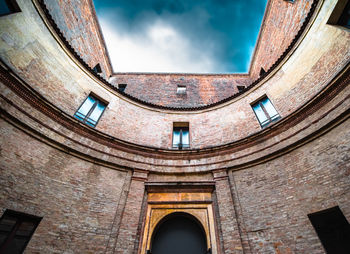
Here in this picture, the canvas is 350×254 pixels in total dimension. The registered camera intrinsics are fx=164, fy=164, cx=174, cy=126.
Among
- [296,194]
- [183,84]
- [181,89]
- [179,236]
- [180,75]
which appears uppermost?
[180,75]

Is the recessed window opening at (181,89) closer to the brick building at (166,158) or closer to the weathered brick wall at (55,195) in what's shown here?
the brick building at (166,158)

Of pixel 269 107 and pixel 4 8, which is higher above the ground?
pixel 4 8

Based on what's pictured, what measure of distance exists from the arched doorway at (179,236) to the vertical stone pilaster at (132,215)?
3.21 ft

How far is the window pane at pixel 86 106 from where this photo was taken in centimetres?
724

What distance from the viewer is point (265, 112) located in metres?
7.69

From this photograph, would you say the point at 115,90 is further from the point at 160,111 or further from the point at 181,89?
the point at 181,89

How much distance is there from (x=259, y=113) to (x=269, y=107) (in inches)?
19.5

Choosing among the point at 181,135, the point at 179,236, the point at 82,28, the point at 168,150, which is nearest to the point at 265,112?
the point at 181,135

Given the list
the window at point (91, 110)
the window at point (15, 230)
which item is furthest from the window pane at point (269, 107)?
the window at point (15, 230)

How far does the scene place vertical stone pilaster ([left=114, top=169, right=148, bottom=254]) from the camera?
205 inches

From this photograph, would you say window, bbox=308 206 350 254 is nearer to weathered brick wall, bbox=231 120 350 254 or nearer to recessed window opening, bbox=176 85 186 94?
weathered brick wall, bbox=231 120 350 254

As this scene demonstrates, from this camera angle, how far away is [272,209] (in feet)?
17.2

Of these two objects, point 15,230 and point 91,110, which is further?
point 91,110

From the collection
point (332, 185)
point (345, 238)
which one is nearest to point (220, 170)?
point (332, 185)
